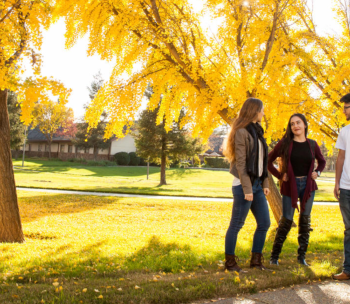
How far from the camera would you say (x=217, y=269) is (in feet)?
13.9

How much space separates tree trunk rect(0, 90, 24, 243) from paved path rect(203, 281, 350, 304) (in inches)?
176

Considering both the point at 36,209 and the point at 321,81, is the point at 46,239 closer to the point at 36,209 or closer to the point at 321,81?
the point at 36,209

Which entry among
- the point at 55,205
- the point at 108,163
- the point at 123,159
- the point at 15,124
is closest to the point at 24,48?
the point at 55,205

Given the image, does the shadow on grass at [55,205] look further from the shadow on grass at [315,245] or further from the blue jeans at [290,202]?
the blue jeans at [290,202]

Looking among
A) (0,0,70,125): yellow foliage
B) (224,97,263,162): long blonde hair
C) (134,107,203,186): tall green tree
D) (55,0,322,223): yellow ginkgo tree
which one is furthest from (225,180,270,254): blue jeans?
(134,107,203,186): tall green tree

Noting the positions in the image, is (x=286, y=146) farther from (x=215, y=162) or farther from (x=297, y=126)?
(x=215, y=162)

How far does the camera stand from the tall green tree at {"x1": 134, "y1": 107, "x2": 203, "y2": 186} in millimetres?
27203

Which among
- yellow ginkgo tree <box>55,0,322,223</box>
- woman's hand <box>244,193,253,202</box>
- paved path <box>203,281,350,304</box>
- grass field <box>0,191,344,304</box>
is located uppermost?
yellow ginkgo tree <box>55,0,322,223</box>

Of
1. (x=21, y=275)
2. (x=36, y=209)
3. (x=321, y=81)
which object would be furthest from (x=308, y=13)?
(x=36, y=209)

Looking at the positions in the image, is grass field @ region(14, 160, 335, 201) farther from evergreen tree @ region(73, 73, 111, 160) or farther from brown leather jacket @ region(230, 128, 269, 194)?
brown leather jacket @ region(230, 128, 269, 194)

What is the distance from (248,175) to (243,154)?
0.24 meters

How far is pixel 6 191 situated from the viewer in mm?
6129

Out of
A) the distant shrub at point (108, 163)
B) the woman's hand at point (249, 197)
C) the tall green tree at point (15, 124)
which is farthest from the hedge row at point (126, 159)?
the woman's hand at point (249, 197)

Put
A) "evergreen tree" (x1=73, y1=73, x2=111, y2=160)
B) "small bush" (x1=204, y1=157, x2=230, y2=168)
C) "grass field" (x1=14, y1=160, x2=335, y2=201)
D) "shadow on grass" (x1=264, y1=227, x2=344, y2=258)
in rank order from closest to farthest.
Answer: "shadow on grass" (x1=264, y1=227, x2=344, y2=258), "grass field" (x1=14, y1=160, x2=335, y2=201), "evergreen tree" (x1=73, y1=73, x2=111, y2=160), "small bush" (x1=204, y1=157, x2=230, y2=168)
